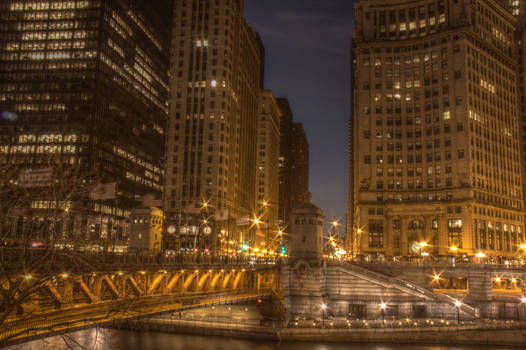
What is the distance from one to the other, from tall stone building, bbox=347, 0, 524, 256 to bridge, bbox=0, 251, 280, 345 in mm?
67285

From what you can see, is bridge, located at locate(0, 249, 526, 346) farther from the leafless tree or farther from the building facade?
the leafless tree

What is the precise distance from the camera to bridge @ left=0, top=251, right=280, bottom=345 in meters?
26.6

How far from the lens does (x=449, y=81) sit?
126375 mm

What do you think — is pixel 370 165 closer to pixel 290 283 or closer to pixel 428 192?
pixel 428 192

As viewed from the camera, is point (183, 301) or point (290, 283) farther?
point (290, 283)

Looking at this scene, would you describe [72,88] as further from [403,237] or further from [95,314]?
[95,314]

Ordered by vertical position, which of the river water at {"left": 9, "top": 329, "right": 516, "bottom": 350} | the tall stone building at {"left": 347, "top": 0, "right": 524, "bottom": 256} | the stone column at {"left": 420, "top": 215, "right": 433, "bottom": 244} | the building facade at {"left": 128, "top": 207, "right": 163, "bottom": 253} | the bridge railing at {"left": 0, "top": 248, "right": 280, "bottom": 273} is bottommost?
the river water at {"left": 9, "top": 329, "right": 516, "bottom": 350}

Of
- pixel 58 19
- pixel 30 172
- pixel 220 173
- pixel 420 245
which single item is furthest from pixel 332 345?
pixel 58 19

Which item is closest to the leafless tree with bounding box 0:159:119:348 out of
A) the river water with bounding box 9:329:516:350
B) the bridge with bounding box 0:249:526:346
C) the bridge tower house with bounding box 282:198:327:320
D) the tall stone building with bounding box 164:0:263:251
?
the bridge with bounding box 0:249:526:346

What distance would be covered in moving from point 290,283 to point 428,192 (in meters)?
66.5

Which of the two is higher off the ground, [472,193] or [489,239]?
[472,193]

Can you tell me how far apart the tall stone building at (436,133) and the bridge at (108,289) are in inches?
2649

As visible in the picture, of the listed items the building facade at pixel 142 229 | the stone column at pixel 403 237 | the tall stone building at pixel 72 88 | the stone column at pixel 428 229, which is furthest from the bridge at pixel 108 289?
the tall stone building at pixel 72 88

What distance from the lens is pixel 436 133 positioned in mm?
127250
